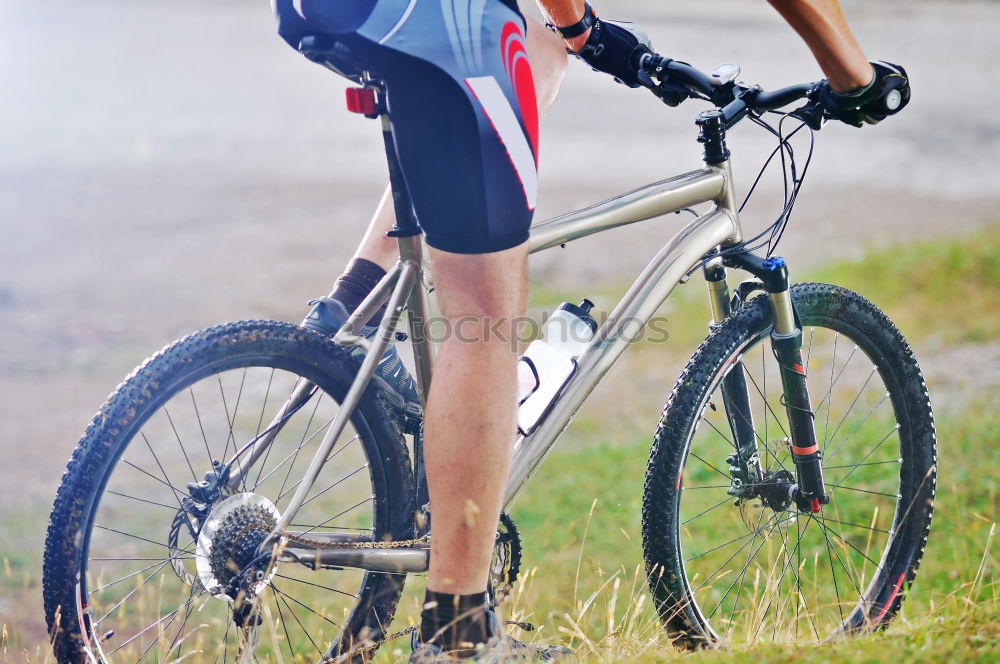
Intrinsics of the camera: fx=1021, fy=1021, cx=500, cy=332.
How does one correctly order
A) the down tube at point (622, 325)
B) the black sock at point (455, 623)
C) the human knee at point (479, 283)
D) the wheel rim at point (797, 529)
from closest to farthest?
1. the human knee at point (479, 283)
2. the black sock at point (455, 623)
3. the down tube at point (622, 325)
4. the wheel rim at point (797, 529)

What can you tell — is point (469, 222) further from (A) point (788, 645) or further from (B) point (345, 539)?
(A) point (788, 645)

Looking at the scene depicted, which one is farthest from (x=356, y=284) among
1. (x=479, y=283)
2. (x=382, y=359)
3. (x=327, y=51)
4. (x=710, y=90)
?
(x=710, y=90)

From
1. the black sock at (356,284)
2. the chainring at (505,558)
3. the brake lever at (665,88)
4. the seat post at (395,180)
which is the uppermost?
the brake lever at (665,88)

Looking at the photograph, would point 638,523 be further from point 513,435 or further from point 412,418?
point 513,435

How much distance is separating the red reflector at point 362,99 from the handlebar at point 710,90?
2.59 ft

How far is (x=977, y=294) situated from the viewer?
6750mm

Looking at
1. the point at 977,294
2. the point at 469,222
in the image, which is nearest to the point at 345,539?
the point at 469,222

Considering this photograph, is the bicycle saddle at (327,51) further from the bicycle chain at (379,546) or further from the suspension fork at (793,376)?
the suspension fork at (793,376)

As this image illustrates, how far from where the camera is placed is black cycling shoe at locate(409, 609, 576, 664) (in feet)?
7.02

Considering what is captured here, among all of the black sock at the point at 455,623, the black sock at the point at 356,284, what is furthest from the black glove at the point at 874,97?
the black sock at the point at 455,623

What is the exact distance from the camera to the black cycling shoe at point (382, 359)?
232 cm

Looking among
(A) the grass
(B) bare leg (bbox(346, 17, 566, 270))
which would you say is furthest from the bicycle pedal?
(A) the grass

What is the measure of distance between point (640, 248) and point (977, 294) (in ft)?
10.2

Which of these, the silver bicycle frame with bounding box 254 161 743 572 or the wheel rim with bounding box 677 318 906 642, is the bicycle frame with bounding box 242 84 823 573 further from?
the wheel rim with bounding box 677 318 906 642
